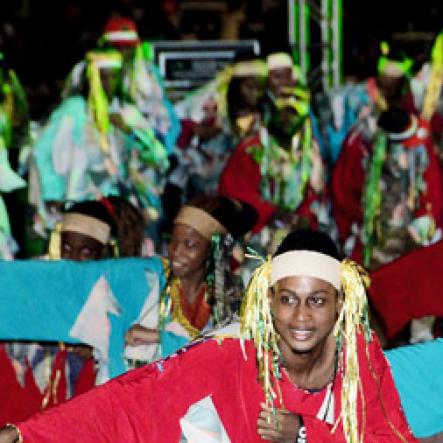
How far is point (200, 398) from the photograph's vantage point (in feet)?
18.1

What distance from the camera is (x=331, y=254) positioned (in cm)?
574

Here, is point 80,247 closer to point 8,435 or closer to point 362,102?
point 8,435

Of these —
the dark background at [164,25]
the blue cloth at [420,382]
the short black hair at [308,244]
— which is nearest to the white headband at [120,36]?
the dark background at [164,25]

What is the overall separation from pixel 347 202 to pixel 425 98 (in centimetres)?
84

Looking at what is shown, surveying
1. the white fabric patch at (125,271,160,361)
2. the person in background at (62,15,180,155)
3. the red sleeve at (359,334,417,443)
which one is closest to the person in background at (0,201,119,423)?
the white fabric patch at (125,271,160,361)


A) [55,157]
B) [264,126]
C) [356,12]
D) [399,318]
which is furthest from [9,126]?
[356,12]

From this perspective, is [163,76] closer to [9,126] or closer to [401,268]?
[9,126]

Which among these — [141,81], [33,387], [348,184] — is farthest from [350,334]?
[141,81]

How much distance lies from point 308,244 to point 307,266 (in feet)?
0.30

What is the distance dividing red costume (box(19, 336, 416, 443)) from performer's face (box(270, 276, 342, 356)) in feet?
0.39

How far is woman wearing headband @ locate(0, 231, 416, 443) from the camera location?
5469mm

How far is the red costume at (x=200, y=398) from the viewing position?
5.29 metres

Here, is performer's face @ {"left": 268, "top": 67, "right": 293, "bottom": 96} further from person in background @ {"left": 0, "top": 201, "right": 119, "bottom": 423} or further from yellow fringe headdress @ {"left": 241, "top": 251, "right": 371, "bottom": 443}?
yellow fringe headdress @ {"left": 241, "top": 251, "right": 371, "bottom": 443}

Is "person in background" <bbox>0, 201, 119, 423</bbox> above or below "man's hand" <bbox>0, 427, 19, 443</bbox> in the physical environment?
below
